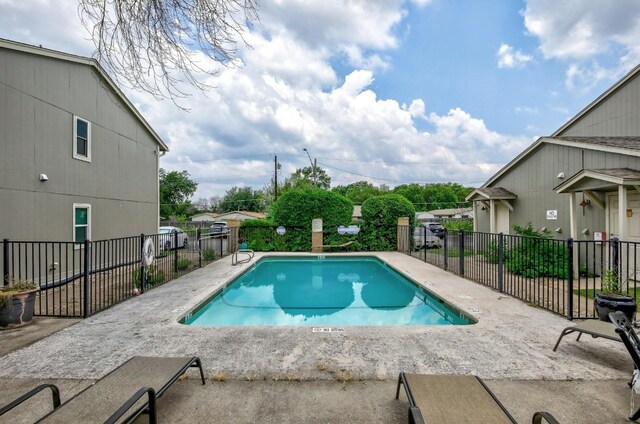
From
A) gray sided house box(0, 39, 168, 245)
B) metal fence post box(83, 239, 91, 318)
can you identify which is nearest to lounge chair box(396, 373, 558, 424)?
metal fence post box(83, 239, 91, 318)

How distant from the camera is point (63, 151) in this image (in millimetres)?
8055

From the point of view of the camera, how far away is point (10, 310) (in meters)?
4.36

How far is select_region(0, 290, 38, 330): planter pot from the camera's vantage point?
4348mm

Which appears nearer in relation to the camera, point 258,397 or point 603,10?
point 258,397

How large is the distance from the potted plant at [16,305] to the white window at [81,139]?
517 cm

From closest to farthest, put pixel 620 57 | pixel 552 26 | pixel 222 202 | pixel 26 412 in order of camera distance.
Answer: pixel 26 412
pixel 552 26
pixel 620 57
pixel 222 202

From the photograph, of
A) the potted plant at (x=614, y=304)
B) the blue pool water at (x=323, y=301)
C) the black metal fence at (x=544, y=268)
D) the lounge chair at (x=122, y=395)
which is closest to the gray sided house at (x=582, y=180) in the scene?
the black metal fence at (x=544, y=268)

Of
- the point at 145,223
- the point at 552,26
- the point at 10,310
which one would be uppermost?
the point at 552,26

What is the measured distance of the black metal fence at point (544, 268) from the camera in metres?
5.50

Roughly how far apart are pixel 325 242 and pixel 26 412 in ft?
41.0

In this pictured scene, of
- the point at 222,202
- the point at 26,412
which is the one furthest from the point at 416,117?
the point at 222,202

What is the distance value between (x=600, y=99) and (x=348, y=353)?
12.4 meters

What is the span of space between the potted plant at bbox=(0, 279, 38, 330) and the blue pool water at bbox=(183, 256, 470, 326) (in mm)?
2149

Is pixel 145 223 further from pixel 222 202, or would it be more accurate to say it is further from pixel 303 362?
pixel 222 202
